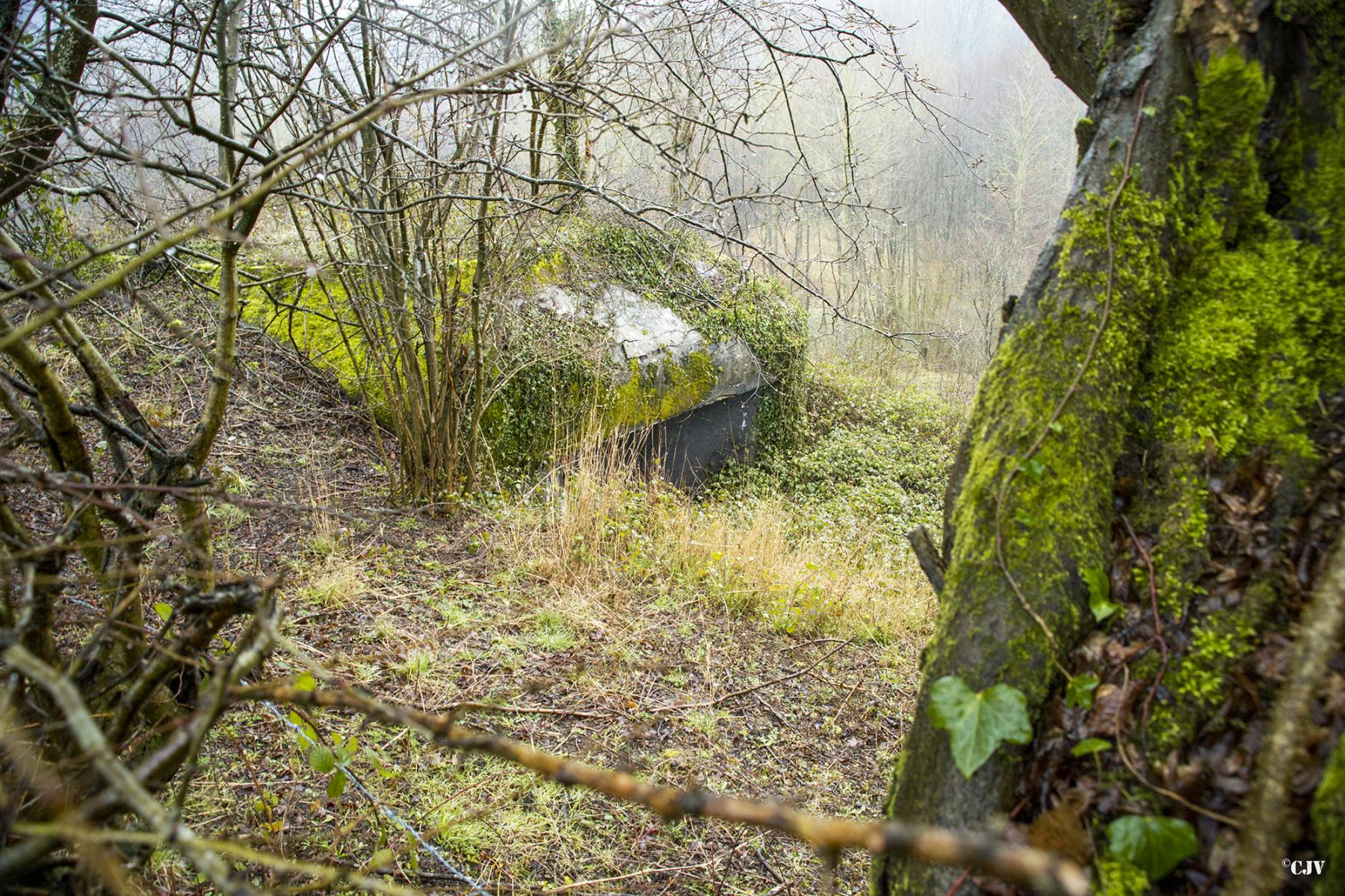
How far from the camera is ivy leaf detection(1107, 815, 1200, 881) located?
3.45 ft

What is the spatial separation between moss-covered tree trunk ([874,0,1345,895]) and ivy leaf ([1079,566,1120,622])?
1 centimetres

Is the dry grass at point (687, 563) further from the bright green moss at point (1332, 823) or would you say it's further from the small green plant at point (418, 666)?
the bright green moss at point (1332, 823)

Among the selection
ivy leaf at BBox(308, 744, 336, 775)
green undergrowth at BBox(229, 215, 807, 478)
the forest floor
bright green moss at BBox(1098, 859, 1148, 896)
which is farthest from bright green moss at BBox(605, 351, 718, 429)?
bright green moss at BBox(1098, 859, 1148, 896)

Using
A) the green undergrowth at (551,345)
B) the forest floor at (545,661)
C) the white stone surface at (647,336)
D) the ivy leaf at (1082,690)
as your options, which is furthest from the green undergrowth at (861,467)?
the ivy leaf at (1082,690)

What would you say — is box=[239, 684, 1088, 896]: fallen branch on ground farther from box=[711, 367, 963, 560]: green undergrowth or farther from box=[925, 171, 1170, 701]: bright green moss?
box=[711, 367, 963, 560]: green undergrowth

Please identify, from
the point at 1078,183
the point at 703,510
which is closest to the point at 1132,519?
the point at 1078,183

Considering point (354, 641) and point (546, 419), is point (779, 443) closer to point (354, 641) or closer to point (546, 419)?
point (546, 419)

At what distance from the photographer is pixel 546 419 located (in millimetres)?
5961

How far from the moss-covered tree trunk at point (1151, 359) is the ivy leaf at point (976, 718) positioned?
1.9 inches

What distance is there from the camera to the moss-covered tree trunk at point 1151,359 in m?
1.35

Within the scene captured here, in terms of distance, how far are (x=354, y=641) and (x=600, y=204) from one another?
4.70 meters

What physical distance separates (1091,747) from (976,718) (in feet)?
0.58

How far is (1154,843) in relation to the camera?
106cm

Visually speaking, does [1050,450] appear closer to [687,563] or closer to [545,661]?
[545,661]
